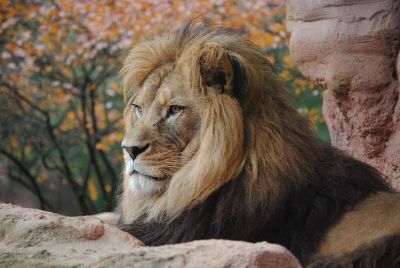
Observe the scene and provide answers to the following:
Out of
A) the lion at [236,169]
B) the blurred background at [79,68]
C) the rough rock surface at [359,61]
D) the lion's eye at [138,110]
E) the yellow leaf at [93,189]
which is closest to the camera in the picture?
the lion at [236,169]

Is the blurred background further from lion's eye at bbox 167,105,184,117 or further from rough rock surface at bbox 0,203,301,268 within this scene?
rough rock surface at bbox 0,203,301,268

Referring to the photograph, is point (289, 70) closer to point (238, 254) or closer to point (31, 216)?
point (31, 216)

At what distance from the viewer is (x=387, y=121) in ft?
17.1

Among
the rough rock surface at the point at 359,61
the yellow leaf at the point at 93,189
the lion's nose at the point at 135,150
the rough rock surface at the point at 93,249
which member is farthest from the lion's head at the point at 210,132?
the yellow leaf at the point at 93,189

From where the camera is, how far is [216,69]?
167 inches

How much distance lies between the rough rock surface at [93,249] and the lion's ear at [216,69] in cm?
102

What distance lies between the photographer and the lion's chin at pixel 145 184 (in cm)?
422

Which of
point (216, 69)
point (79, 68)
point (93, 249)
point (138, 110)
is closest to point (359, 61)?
point (216, 69)

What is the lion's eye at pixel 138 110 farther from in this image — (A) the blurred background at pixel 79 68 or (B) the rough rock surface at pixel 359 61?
(A) the blurred background at pixel 79 68

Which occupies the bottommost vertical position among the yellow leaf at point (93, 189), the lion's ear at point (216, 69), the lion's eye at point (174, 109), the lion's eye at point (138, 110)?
the yellow leaf at point (93, 189)

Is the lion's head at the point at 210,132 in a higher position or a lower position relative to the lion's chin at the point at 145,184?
higher

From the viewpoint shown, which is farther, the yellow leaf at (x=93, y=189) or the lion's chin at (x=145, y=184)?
the yellow leaf at (x=93, y=189)

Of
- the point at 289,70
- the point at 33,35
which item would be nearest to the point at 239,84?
the point at 289,70

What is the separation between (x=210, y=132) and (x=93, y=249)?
1106 millimetres
